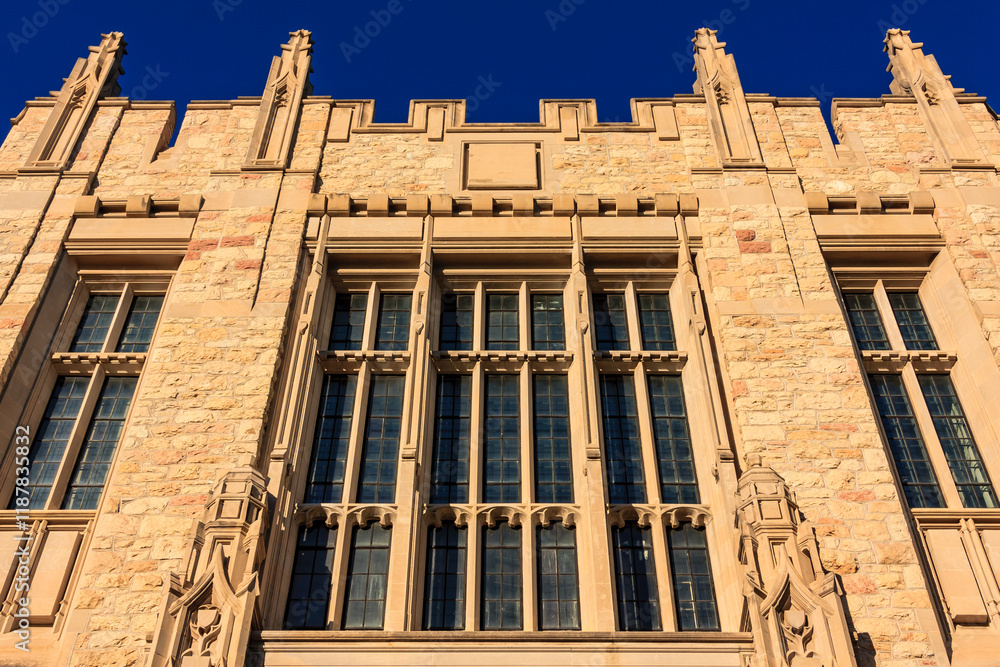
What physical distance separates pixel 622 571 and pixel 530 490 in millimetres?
1416

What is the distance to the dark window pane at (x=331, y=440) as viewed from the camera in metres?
11.7

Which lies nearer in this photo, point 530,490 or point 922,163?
point 530,490

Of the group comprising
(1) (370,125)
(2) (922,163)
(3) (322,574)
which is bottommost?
(3) (322,574)

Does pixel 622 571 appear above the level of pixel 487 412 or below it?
below

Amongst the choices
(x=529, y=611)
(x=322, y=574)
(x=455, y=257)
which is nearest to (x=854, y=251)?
(x=455, y=257)

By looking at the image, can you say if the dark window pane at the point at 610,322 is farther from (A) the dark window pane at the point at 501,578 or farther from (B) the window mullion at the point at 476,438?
(A) the dark window pane at the point at 501,578

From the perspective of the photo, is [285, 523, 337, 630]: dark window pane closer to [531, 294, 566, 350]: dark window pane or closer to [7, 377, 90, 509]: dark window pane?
[7, 377, 90, 509]: dark window pane

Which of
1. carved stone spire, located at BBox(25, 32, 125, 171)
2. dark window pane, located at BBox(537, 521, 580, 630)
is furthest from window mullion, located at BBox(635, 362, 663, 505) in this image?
carved stone spire, located at BBox(25, 32, 125, 171)

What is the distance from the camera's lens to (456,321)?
1381 centimetres

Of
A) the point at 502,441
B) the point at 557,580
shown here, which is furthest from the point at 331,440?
the point at 557,580

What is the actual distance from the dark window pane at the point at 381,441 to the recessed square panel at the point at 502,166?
4029 mm

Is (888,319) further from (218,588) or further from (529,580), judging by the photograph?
(218,588)

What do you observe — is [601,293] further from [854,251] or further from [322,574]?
[322,574]

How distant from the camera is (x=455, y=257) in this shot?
14234 millimetres
